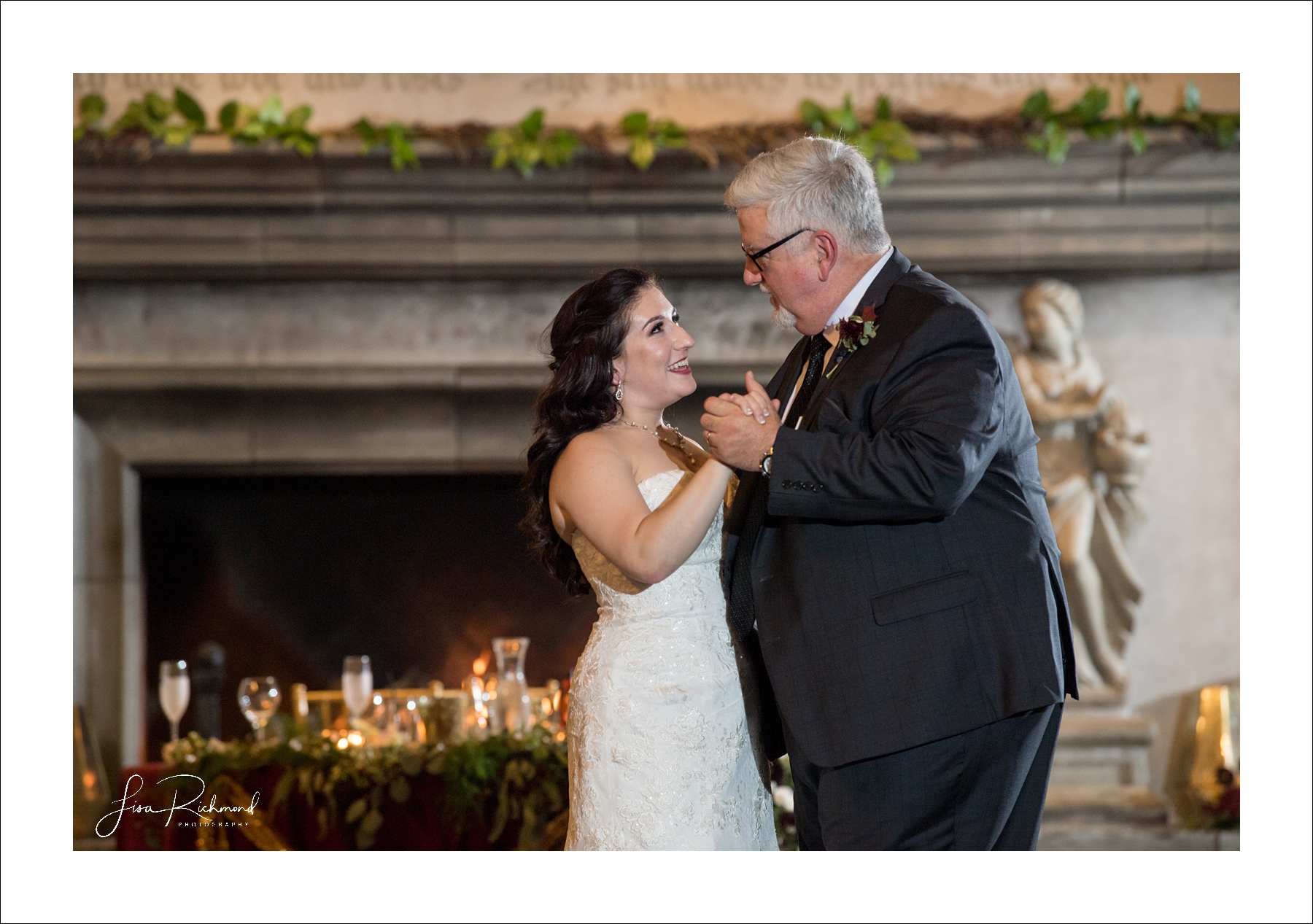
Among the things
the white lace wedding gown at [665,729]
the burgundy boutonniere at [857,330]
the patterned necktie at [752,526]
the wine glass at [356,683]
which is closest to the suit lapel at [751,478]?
the patterned necktie at [752,526]

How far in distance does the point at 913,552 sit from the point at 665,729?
2.37ft

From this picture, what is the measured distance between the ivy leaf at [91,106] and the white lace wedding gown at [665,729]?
336 cm

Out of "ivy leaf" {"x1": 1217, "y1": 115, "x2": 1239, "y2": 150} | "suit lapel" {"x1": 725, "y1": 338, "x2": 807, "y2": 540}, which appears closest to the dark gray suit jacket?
"suit lapel" {"x1": 725, "y1": 338, "x2": 807, "y2": 540}

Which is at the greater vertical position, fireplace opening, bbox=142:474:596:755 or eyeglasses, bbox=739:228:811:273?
eyeglasses, bbox=739:228:811:273

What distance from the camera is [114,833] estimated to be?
14.8ft

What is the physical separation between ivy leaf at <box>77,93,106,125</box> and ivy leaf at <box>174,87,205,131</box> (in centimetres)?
29

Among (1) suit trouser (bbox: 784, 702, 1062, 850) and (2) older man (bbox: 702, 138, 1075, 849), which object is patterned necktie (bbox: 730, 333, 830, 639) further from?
(1) suit trouser (bbox: 784, 702, 1062, 850)

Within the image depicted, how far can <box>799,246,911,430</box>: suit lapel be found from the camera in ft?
8.09

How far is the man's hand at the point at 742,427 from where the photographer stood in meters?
2.39

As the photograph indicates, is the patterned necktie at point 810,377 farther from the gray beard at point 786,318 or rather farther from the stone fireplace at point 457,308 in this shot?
Answer: the stone fireplace at point 457,308

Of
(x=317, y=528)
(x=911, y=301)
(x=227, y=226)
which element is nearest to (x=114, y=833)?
(x=317, y=528)

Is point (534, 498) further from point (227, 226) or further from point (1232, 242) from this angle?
point (1232, 242)

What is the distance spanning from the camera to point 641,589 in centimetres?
283

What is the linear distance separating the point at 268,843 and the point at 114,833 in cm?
98
